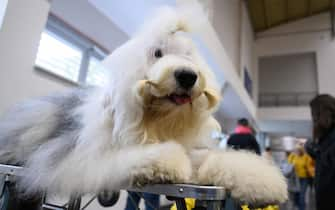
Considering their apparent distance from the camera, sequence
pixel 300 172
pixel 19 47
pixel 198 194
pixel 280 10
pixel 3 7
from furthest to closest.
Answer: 1. pixel 280 10
2. pixel 300 172
3. pixel 19 47
4. pixel 3 7
5. pixel 198 194

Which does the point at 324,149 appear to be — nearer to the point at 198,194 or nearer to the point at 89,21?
the point at 198,194

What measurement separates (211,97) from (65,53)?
1732 mm

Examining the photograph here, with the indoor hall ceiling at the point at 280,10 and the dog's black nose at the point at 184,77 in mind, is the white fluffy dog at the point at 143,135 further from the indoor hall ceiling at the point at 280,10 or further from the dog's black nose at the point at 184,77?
the indoor hall ceiling at the point at 280,10

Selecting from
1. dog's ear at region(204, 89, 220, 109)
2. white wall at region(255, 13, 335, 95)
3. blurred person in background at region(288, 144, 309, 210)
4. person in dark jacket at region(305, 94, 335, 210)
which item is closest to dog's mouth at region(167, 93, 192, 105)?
dog's ear at region(204, 89, 220, 109)

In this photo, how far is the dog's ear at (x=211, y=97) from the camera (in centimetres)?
85

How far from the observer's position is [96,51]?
2.53 m

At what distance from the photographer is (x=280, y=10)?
776cm

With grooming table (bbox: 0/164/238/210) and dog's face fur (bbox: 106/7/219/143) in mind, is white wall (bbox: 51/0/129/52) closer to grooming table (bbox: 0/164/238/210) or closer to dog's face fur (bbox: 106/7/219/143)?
dog's face fur (bbox: 106/7/219/143)

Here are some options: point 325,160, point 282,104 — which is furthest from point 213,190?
point 282,104

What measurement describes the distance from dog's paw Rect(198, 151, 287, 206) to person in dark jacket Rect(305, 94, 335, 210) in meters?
1.03

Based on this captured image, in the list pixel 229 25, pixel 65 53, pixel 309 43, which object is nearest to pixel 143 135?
pixel 65 53

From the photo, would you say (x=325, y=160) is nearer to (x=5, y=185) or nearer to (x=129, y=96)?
(x=129, y=96)

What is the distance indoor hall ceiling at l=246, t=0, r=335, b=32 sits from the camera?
7285mm

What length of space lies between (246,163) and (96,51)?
2.17m
